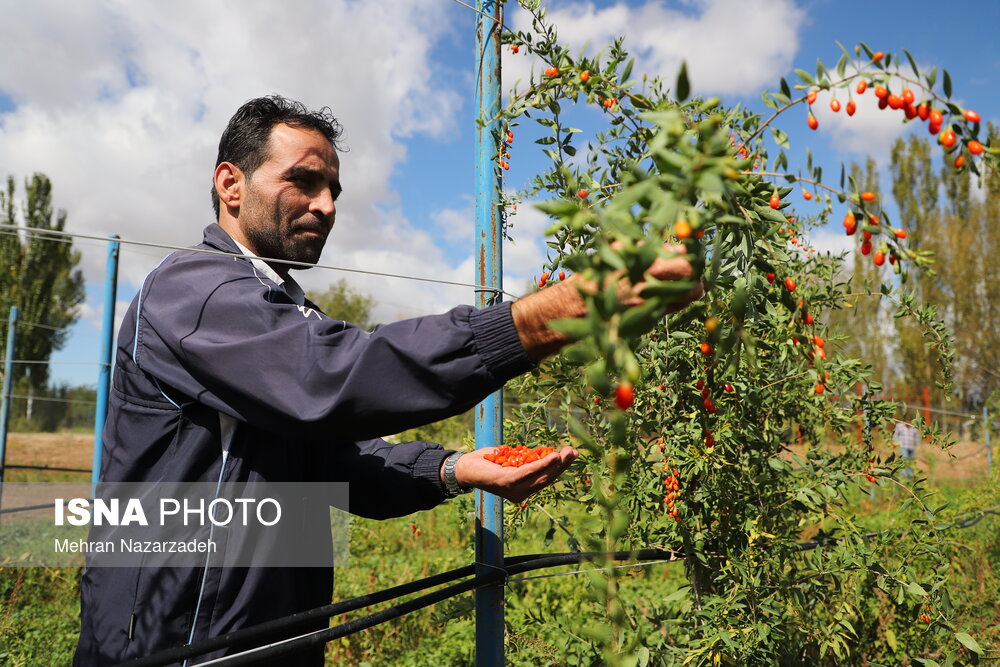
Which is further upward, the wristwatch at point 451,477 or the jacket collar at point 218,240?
the jacket collar at point 218,240

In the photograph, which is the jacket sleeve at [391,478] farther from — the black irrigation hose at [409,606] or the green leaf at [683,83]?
the green leaf at [683,83]

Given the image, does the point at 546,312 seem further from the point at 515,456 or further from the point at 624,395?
the point at 515,456

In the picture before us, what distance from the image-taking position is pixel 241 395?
3.68 feet

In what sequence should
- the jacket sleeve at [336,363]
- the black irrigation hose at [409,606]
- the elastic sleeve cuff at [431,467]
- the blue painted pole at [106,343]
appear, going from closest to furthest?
1. the jacket sleeve at [336,363]
2. the black irrigation hose at [409,606]
3. the elastic sleeve cuff at [431,467]
4. the blue painted pole at [106,343]

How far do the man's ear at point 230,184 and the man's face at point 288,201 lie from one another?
A: 0.03 metres

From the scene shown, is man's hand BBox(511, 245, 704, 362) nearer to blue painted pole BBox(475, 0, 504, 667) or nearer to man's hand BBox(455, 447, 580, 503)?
man's hand BBox(455, 447, 580, 503)

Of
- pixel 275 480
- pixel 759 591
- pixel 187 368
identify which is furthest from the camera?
pixel 759 591

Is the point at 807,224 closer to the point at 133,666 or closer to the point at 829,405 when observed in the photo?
the point at 829,405

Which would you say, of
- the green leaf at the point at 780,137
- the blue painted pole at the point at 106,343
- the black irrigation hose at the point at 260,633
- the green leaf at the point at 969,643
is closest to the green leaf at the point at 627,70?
the green leaf at the point at 780,137

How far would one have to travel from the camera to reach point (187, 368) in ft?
4.08

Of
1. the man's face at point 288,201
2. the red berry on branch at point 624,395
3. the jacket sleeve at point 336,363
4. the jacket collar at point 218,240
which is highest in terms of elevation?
the man's face at point 288,201

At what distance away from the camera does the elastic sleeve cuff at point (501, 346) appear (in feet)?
3.29

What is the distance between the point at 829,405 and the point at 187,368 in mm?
2051

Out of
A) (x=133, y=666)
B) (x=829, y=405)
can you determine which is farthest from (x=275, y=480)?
(x=829, y=405)
